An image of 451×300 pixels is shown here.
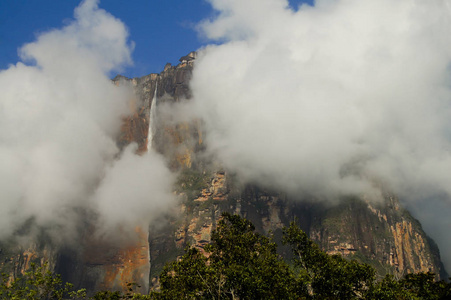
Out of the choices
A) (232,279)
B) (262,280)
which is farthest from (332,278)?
(232,279)

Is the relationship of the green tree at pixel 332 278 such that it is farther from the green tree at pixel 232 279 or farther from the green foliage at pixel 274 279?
the green tree at pixel 232 279

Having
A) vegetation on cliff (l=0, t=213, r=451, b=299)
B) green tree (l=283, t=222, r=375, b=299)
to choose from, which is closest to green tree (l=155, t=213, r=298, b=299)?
vegetation on cliff (l=0, t=213, r=451, b=299)

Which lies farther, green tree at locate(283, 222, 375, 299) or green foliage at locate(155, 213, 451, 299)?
green tree at locate(283, 222, 375, 299)

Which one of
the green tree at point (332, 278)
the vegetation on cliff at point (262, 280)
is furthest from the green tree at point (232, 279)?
the green tree at point (332, 278)

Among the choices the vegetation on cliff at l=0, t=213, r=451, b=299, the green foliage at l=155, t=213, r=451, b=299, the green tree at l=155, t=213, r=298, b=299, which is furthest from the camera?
the green foliage at l=155, t=213, r=451, b=299

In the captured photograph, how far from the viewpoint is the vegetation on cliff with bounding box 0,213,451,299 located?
56656 mm

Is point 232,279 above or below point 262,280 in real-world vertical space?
above

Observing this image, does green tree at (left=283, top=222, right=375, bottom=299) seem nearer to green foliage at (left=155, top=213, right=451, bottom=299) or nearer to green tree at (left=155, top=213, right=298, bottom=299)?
green foliage at (left=155, top=213, right=451, bottom=299)

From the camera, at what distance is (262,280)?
5738 cm

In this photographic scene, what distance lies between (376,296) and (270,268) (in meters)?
16.2

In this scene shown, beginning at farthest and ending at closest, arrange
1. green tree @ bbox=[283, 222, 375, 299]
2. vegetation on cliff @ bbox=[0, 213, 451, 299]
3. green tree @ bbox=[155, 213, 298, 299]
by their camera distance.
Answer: green tree @ bbox=[283, 222, 375, 299] < green tree @ bbox=[155, 213, 298, 299] < vegetation on cliff @ bbox=[0, 213, 451, 299]

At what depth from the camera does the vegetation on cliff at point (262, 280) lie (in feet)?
186

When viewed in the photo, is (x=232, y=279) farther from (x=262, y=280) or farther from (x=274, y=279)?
(x=274, y=279)

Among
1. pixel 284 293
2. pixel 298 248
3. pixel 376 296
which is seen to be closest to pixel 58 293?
pixel 284 293
